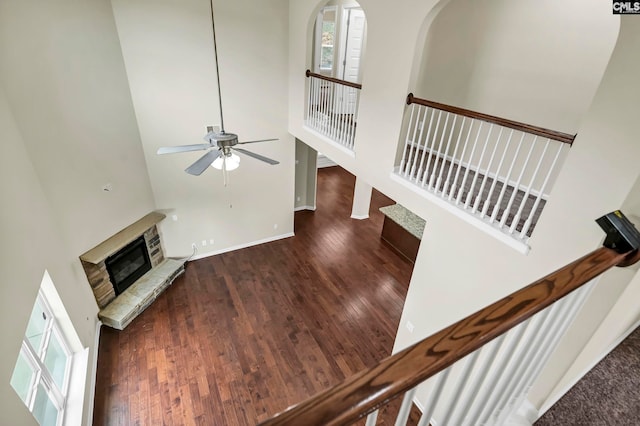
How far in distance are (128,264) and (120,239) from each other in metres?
0.75

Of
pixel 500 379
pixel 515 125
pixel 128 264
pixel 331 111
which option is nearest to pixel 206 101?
pixel 331 111

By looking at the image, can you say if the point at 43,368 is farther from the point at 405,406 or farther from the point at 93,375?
the point at 405,406

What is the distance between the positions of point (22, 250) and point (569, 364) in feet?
15.3

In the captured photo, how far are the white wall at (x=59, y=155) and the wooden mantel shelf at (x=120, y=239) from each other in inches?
5.1

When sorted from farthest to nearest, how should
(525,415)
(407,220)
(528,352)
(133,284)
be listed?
(407,220) < (133,284) < (525,415) < (528,352)

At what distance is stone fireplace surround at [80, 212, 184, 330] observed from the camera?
16.8ft

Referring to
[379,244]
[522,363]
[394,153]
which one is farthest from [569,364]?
[379,244]

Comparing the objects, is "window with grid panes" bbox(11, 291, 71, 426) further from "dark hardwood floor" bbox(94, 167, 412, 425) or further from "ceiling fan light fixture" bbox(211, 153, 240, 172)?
"ceiling fan light fixture" bbox(211, 153, 240, 172)

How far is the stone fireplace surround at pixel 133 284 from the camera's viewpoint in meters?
5.13

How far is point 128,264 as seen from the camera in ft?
19.5

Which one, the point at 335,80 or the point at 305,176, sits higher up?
the point at 335,80

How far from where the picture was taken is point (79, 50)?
4395 millimetres

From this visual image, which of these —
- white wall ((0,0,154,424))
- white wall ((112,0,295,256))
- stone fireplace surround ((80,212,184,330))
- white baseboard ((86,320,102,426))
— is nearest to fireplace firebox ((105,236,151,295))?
stone fireplace surround ((80,212,184,330))

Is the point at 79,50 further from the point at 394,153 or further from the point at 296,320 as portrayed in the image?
the point at 296,320
